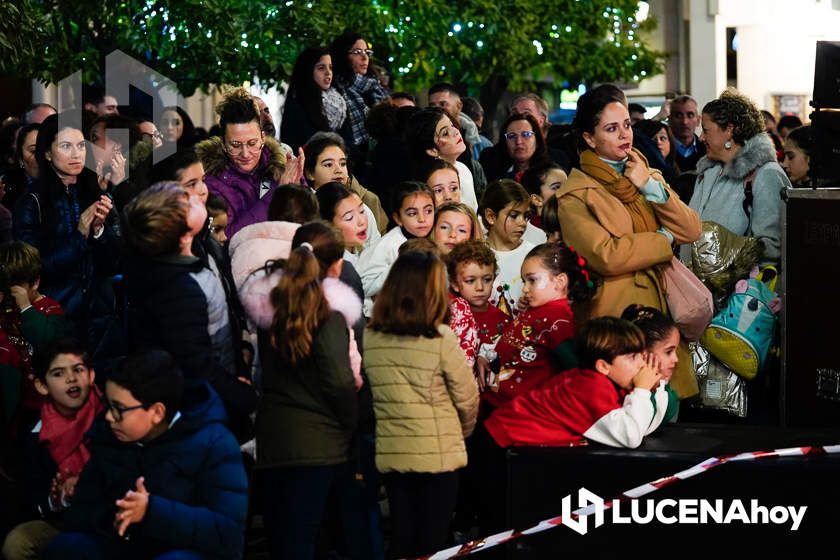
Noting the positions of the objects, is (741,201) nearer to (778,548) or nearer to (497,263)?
(497,263)

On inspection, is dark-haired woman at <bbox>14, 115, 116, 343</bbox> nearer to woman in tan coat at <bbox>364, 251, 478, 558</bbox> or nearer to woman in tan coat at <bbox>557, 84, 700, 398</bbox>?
woman in tan coat at <bbox>364, 251, 478, 558</bbox>

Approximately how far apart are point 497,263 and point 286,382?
→ 1.98m

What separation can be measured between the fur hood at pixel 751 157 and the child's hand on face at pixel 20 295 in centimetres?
408

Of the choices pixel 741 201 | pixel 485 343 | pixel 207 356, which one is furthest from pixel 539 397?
pixel 741 201

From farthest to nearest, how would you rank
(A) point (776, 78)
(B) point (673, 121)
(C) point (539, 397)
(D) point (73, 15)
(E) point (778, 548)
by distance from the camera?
1. (A) point (776, 78)
2. (B) point (673, 121)
3. (D) point (73, 15)
4. (C) point (539, 397)
5. (E) point (778, 548)

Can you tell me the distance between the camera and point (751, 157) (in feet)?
29.9

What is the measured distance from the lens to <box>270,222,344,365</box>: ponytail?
6.64 meters

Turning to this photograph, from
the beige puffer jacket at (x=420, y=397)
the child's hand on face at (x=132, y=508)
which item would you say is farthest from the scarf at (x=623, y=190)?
the child's hand on face at (x=132, y=508)

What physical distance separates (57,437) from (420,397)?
169cm

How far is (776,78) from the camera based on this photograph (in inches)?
1104

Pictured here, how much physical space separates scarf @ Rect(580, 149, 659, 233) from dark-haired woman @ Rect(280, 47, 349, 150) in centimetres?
363

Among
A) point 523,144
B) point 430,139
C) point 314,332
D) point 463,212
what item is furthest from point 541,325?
point 523,144

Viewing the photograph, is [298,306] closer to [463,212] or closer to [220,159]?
[463,212]

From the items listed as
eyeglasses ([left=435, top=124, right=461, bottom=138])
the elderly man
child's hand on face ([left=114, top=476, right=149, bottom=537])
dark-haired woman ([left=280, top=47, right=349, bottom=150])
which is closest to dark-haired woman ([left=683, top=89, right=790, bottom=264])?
eyeglasses ([left=435, top=124, right=461, bottom=138])
